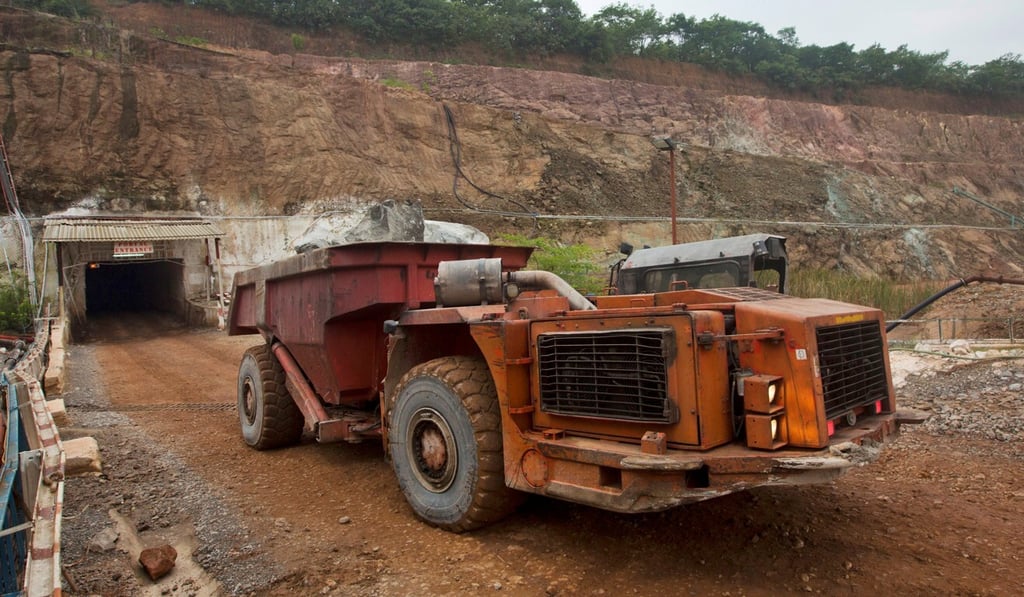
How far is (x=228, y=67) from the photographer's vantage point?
2723 cm

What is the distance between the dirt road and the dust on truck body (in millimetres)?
372

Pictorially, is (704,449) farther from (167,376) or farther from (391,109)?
(391,109)

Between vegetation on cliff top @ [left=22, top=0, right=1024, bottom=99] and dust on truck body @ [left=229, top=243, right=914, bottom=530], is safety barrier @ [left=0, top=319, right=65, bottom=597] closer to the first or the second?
dust on truck body @ [left=229, top=243, right=914, bottom=530]

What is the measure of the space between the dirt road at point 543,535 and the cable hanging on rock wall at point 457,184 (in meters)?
19.7

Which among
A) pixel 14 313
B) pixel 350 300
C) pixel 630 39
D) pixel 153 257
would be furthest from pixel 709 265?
pixel 630 39

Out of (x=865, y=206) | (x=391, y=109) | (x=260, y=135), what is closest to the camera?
(x=260, y=135)

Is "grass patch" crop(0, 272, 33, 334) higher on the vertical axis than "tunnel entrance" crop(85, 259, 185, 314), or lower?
lower

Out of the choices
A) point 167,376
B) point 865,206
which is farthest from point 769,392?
point 865,206

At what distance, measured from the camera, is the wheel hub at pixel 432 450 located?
4016 millimetres

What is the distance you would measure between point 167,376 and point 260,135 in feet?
49.4

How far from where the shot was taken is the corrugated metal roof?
17734mm

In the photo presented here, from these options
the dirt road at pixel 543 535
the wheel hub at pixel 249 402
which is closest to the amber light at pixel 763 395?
the dirt road at pixel 543 535

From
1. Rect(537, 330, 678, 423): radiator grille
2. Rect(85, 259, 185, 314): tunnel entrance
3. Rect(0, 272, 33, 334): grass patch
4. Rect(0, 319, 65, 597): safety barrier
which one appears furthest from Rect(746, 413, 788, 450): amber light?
Rect(85, 259, 185, 314): tunnel entrance

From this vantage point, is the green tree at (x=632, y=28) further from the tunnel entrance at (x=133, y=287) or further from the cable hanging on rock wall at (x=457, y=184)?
the tunnel entrance at (x=133, y=287)
